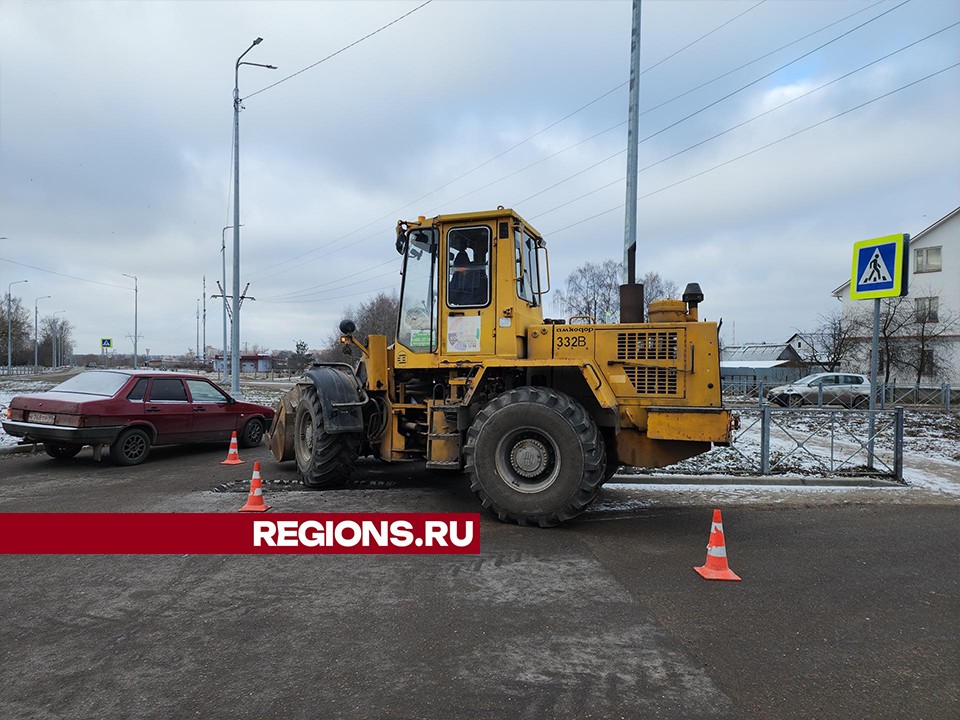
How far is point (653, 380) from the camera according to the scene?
610 cm

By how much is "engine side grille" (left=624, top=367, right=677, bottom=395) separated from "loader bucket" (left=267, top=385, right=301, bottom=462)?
492 centimetres

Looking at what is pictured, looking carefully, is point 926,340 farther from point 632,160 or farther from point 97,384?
point 97,384

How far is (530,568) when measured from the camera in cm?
477

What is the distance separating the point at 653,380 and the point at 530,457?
1.52 metres

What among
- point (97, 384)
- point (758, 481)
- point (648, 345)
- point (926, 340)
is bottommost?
point (758, 481)

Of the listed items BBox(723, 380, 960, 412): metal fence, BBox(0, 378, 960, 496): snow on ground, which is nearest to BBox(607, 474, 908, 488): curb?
BBox(0, 378, 960, 496): snow on ground

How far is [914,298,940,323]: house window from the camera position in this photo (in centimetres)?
3262

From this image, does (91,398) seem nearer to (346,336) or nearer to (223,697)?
(346,336)

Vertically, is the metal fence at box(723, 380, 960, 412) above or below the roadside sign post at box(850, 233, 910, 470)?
below

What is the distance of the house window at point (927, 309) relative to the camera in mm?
32625

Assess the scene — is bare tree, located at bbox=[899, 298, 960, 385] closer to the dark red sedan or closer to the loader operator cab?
the loader operator cab

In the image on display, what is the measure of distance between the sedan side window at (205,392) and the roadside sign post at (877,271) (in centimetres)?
1084

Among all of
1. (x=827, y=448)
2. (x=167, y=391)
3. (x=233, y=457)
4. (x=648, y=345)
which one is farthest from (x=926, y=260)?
(x=167, y=391)

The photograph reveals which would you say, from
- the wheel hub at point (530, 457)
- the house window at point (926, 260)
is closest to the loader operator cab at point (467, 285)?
the wheel hub at point (530, 457)
